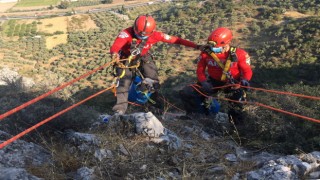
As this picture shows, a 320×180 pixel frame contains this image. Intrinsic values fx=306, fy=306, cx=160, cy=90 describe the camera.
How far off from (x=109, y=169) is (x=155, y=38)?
3.62 m

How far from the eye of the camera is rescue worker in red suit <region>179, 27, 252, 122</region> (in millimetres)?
5352

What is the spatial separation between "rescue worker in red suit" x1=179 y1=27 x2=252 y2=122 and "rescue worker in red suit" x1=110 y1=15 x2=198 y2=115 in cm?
58

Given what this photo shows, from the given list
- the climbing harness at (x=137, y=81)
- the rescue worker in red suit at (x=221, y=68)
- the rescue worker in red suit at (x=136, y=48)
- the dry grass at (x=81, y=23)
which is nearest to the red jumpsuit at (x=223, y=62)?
the rescue worker in red suit at (x=221, y=68)

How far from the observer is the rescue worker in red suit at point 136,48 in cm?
589

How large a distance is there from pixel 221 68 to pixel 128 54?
192 cm

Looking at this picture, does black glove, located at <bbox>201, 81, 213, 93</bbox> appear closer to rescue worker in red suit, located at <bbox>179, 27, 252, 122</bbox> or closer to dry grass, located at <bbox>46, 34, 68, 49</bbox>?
rescue worker in red suit, located at <bbox>179, 27, 252, 122</bbox>

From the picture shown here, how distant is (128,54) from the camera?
6309mm

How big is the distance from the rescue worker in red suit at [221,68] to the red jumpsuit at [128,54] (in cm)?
63

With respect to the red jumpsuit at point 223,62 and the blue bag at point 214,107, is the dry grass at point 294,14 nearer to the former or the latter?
the blue bag at point 214,107

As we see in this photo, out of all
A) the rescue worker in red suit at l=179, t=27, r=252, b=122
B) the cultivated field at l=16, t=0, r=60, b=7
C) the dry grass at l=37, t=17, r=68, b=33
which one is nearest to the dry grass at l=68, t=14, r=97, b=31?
the dry grass at l=37, t=17, r=68, b=33

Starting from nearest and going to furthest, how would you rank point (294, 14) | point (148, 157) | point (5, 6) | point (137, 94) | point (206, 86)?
point (148, 157) → point (206, 86) → point (137, 94) → point (294, 14) → point (5, 6)

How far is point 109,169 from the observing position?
3.46m

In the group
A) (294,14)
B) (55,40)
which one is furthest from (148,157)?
(55,40)

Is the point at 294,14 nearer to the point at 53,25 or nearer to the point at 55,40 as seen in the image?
the point at 55,40
